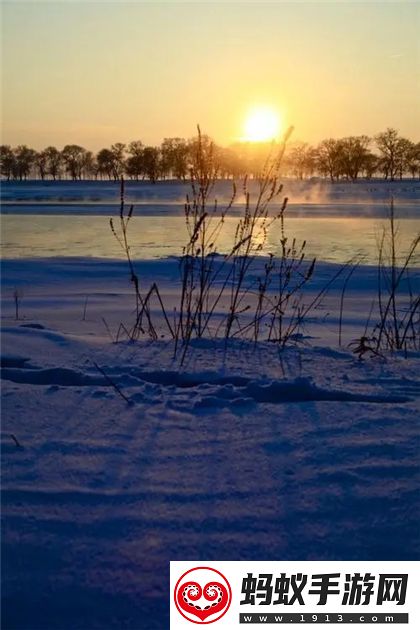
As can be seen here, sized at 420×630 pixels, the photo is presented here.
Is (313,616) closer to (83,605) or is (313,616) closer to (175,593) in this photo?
(175,593)

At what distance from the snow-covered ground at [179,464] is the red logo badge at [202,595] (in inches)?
2.1

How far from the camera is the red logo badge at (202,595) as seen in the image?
1.60 metres

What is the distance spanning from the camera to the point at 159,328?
4207 mm

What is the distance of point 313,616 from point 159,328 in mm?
2723

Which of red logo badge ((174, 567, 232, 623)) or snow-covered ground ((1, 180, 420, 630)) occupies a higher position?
snow-covered ground ((1, 180, 420, 630))

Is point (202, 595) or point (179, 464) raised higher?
point (179, 464)

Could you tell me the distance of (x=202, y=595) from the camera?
5.61 ft

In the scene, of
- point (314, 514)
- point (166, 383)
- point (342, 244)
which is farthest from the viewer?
point (342, 244)

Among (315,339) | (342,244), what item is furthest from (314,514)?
(342,244)

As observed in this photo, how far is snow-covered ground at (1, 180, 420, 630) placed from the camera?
1.61 metres

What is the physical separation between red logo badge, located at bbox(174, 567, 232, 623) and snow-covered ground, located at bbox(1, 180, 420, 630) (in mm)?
53

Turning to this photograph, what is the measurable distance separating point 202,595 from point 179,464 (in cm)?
51

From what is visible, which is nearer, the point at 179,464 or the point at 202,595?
the point at 202,595

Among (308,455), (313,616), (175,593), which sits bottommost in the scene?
(313,616)
